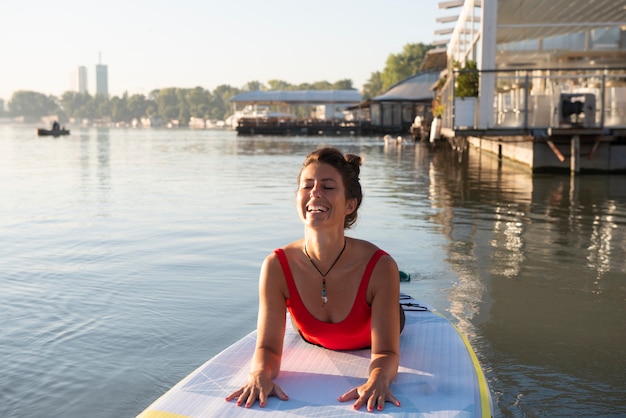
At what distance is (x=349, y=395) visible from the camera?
3.25m

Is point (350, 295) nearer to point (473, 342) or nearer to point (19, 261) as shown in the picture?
point (473, 342)

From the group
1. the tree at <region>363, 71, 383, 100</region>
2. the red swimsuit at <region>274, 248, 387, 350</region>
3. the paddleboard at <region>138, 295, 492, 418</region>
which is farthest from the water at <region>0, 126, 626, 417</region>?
the tree at <region>363, 71, 383, 100</region>

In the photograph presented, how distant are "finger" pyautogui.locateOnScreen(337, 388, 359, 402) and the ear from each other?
0.82 meters

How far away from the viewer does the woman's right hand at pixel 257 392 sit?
322 centimetres

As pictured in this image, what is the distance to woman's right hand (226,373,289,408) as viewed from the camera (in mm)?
3217

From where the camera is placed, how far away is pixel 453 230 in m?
10.7

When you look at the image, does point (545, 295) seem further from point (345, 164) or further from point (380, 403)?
point (380, 403)

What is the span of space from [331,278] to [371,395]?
Result: 2.00ft

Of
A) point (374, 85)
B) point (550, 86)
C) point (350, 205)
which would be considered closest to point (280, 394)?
point (350, 205)

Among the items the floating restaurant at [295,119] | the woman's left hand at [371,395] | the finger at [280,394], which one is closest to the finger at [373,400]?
the woman's left hand at [371,395]

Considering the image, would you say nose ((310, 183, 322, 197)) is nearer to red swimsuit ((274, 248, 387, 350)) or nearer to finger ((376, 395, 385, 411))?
red swimsuit ((274, 248, 387, 350))

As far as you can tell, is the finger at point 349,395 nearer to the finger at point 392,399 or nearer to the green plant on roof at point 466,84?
the finger at point 392,399

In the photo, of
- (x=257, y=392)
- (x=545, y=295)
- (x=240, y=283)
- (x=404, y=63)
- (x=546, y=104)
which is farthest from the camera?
(x=404, y=63)

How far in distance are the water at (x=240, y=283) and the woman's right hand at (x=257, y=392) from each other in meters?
1.35
